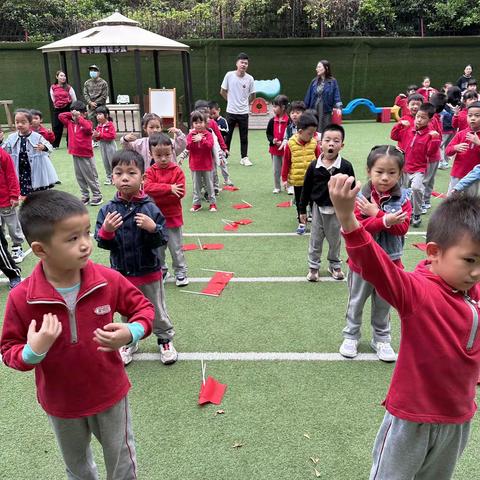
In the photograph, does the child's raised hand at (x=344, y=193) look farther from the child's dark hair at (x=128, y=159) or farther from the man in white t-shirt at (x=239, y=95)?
the man in white t-shirt at (x=239, y=95)

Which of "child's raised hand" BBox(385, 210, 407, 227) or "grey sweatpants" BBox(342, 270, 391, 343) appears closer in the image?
"child's raised hand" BBox(385, 210, 407, 227)

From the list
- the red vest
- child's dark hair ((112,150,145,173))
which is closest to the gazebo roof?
the red vest

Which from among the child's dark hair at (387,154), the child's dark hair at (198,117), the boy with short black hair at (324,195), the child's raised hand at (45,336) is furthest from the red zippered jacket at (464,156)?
the child's raised hand at (45,336)

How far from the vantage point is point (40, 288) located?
2086 millimetres

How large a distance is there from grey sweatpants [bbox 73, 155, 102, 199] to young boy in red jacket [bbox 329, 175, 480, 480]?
7853 mm

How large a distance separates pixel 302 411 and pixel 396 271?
1.99 metres

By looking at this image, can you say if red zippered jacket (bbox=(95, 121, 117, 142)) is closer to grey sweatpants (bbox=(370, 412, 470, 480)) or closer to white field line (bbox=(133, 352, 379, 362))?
white field line (bbox=(133, 352, 379, 362))

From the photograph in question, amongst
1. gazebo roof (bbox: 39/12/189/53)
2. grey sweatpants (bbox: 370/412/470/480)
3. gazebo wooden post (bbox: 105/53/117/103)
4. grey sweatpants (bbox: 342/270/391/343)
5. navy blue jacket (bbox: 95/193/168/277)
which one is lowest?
grey sweatpants (bbox: 342/270/391/343)

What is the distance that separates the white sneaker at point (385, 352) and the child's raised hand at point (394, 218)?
1.24 meters

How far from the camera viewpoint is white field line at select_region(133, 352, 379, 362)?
4117 millimetres

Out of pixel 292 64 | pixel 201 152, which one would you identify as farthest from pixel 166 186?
pixel 292 64

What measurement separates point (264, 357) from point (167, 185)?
204cm

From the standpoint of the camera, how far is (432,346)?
196cm

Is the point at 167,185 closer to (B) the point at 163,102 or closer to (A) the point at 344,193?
(A) the point at 344,193
